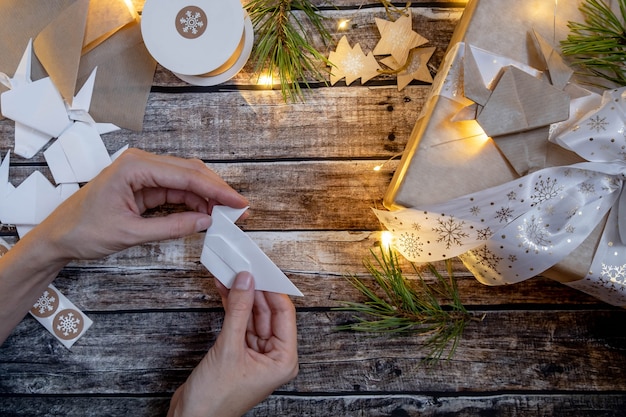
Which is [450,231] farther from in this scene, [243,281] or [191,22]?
[191,22]

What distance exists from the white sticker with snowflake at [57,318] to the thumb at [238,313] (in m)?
0.43

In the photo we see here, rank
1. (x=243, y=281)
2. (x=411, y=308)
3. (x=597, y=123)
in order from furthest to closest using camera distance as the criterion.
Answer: (x=411, y=308), (x=243, y=281), (x=597, y=123)

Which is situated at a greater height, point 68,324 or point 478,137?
point 478,137

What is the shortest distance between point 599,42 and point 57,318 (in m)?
1.17

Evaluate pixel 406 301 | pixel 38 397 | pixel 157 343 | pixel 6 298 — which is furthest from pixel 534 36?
pixel 38 397

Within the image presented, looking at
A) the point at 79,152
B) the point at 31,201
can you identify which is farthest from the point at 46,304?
the point at 79,152

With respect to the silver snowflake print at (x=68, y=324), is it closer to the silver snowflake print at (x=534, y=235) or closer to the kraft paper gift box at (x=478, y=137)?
the kraft paper gift box at (x=478, y=137)

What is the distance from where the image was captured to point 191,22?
0.99 meters

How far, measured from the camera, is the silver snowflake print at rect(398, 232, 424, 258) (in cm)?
90

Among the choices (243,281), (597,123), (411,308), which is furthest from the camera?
(411,308)

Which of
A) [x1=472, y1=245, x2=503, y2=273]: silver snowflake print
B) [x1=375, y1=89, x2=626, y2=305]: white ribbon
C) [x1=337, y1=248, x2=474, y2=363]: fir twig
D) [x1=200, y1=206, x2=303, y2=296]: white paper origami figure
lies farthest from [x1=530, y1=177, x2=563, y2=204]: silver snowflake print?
[x1=200, y1=206, x2=303, y2=296]: white paper origami figure

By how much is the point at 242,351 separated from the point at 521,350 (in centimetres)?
59

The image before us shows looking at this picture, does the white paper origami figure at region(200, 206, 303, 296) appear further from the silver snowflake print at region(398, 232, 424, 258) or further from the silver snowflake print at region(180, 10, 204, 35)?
the silver snowflake print at region(180, 10, 204, 35)

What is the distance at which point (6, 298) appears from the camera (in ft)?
3.28
